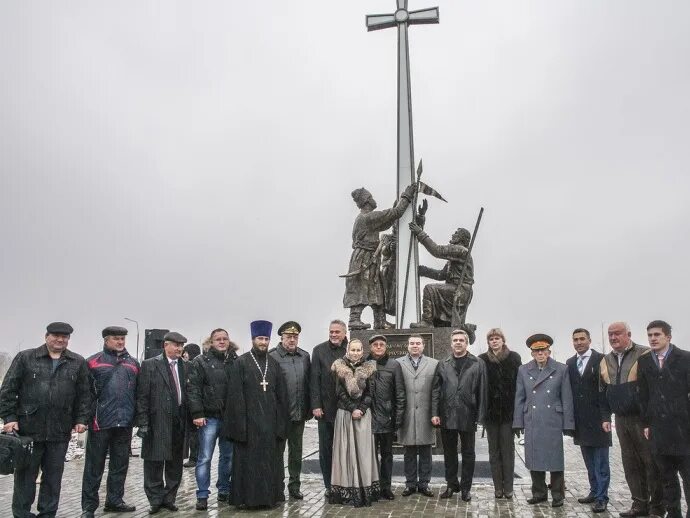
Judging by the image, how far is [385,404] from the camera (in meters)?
7.54

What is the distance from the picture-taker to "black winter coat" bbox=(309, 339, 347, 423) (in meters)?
7.71

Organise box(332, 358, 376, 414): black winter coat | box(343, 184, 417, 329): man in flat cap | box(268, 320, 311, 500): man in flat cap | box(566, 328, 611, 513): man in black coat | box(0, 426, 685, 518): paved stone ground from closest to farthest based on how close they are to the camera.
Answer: box(0, 426, 685, 518): paved stone ground < box(566, 328, 611, 513): man in black coat < box(332, 358, 376, 414): black winter coat < box(268, 320, 311, 500): man in flat cap < box(343, 184, 417, 329): man in flat cap

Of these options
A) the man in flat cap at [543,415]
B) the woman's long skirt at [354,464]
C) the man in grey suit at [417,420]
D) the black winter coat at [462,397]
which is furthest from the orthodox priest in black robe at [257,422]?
the man in flat cap at [543,415]

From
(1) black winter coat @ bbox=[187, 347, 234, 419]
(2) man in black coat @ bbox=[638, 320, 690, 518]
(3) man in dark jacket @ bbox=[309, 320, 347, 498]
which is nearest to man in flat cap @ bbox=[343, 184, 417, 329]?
(3) man in dark jacket @ bbox=[309, 320, 347, 498]

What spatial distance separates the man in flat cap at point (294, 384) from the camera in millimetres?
Result: 7977

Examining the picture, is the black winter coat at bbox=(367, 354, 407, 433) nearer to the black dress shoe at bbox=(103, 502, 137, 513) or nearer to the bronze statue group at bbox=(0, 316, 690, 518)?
the bronze statue group at bbox=(0, 316, 690, 518)

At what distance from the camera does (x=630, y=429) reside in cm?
677

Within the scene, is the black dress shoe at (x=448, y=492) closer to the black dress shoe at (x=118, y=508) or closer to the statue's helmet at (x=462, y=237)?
the black dress shoe at (x=118, y=508)

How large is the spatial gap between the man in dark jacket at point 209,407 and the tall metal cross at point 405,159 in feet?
11.7

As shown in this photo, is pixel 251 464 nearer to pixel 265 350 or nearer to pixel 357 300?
pixel 265 350

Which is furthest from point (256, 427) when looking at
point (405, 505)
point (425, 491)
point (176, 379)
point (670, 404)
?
point (670, 404)

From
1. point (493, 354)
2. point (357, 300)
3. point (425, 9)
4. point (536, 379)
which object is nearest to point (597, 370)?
point (536, 379)

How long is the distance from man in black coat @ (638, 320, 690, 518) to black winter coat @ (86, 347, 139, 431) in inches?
205

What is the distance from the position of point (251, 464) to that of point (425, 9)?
345 inches
